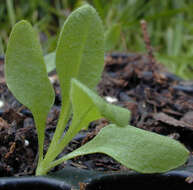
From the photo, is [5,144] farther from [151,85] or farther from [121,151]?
[151,85]

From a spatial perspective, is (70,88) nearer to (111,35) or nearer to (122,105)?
(122,105)

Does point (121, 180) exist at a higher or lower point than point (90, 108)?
lower

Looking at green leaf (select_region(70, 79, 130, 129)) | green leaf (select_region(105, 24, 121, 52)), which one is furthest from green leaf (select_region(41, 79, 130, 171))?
green leaf (select_region(105, 24, 121, 52))

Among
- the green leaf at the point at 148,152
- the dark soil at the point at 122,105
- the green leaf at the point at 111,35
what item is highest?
the green leaf at the point at 111,35

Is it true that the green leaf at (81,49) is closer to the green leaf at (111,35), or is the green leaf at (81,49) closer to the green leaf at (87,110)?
the green leaf at (87,110)

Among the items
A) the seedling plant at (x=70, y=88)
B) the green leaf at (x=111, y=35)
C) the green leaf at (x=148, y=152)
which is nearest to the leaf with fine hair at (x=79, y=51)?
the seedling plant at (x=70, y=88)

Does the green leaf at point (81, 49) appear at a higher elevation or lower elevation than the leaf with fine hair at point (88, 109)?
higher

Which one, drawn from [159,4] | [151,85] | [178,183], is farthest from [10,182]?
[159,4]

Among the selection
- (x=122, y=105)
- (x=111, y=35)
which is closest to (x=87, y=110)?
(x=122, y=105)
